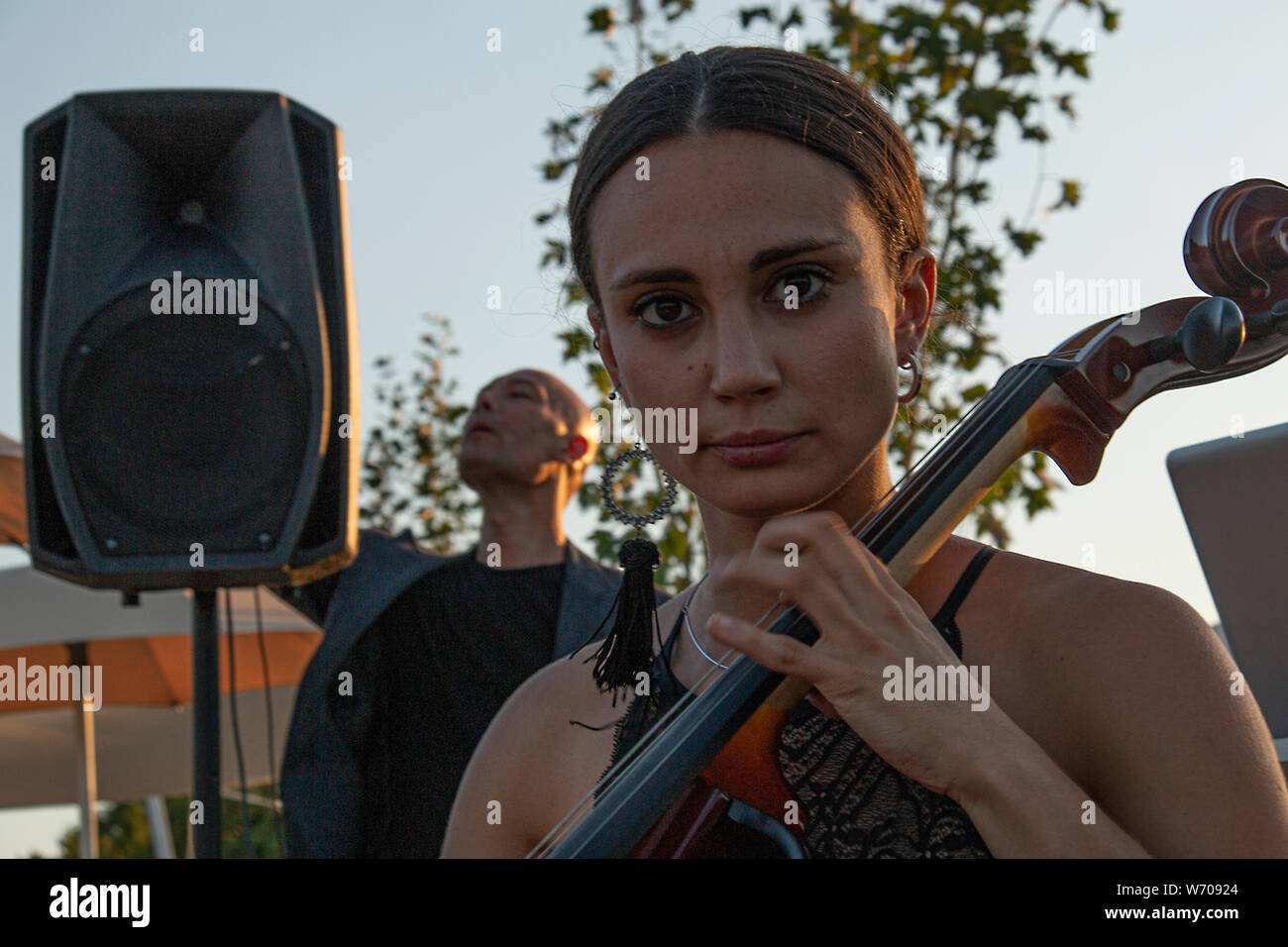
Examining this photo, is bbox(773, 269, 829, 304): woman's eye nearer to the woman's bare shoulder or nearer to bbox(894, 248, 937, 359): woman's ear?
bbox(894, 248, 937, 359): woman's ear

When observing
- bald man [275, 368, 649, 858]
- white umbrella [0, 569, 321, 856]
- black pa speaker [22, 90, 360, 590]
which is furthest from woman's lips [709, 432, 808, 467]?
white umbrella [0, 569, 321, 856]

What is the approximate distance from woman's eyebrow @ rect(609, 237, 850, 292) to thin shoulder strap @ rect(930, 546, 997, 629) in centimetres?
29

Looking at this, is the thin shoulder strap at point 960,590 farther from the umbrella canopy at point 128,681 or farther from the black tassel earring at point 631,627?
the umbrella canopy at point 128,681

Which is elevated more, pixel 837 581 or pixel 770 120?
pixel 770 120

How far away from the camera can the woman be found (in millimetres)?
839

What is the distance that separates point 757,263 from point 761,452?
0.15 metres

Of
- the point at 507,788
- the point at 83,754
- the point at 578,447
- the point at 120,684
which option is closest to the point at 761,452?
the point at 507,788

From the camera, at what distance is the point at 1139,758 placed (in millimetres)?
887

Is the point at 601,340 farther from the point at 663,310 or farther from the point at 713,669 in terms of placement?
the point at 713,669

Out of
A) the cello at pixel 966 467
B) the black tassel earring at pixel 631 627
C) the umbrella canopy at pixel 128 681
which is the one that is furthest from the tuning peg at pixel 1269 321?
the umbrella canopy at pixel 128 681

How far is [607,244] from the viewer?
1096 mm

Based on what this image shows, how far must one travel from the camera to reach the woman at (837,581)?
84 centimetres
